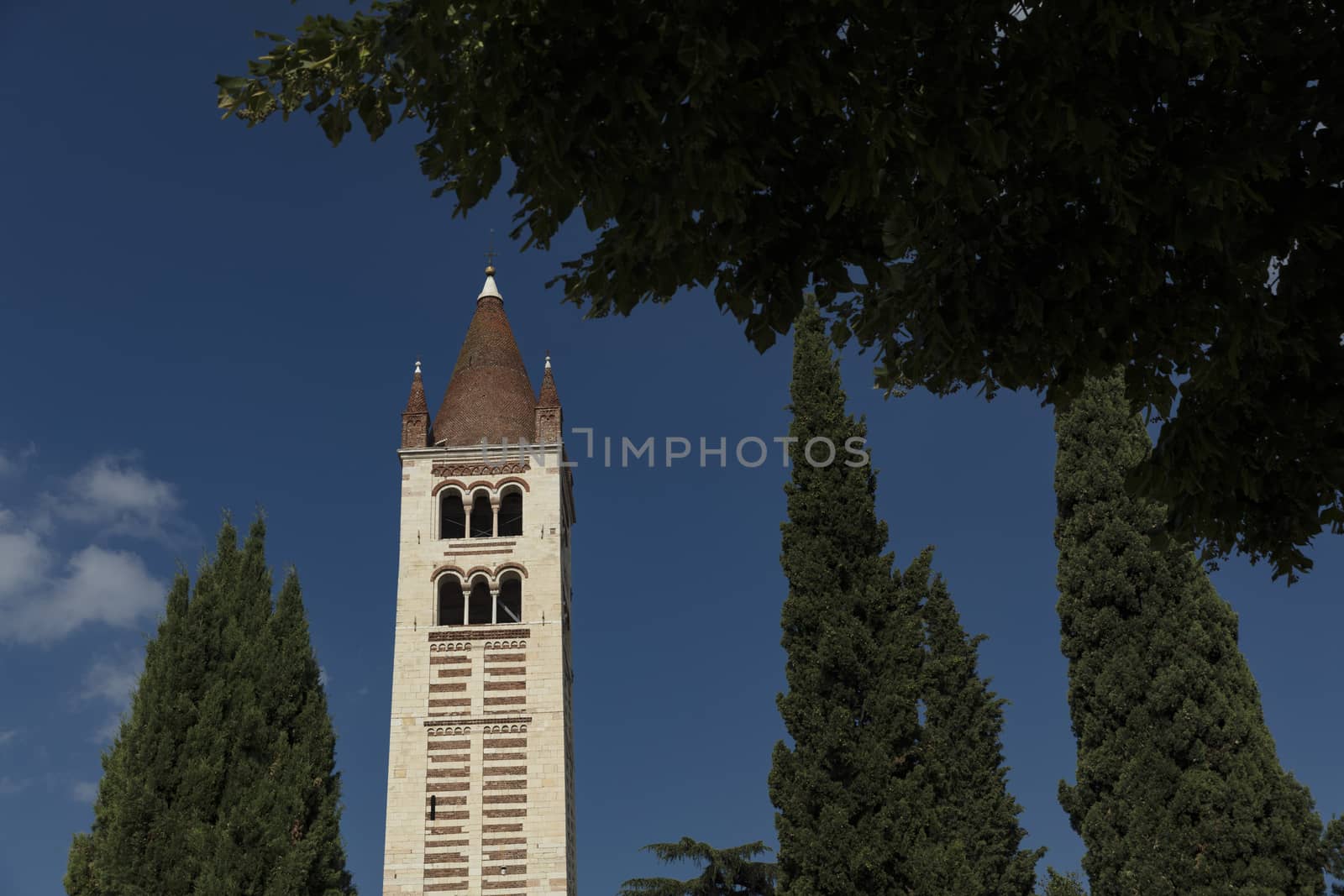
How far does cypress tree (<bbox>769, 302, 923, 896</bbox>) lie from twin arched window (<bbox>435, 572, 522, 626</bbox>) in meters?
15.9

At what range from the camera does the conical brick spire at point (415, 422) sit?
4019 cm

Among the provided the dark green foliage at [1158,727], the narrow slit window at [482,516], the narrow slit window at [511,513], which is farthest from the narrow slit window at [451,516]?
the dark green foliage at [1158,727]

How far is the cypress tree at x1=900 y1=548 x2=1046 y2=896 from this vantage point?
22.3 metres

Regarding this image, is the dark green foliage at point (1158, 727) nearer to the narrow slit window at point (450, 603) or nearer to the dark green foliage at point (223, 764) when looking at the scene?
the dark green foliage at point (223, 764)

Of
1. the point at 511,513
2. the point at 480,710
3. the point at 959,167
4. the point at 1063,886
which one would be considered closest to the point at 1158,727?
the point at 1063,886

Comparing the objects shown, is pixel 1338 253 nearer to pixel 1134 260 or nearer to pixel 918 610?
pixel 1134 260

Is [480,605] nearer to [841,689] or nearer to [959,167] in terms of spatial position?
[841,689]

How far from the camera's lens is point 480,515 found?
39.7 meters

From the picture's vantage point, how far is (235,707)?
1947cm

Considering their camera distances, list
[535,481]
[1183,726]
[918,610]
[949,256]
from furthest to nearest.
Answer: [535,481] < [918,610] < [1183,726] < [949,256]

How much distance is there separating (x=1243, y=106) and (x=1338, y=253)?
2.81 ft

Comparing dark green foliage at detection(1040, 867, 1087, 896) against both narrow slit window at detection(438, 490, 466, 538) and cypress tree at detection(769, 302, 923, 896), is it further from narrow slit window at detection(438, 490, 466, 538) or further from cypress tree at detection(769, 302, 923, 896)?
narrow slit window at detection(438, 490, 466, 538)

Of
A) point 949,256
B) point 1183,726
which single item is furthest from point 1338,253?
point 1183,726

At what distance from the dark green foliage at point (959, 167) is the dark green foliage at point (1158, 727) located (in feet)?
41.6
